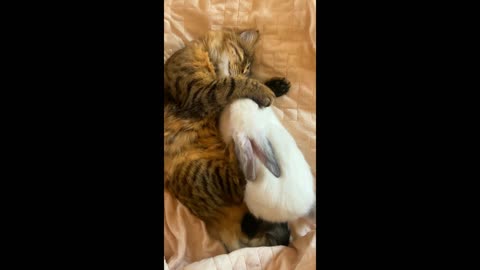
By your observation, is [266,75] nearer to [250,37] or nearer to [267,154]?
[250,37]

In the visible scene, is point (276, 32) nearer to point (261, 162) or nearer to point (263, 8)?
point (263, 8)

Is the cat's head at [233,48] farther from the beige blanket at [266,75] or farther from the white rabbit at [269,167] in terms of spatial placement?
the white rabbit at [269,167]

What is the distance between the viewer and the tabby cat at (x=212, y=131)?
134cm

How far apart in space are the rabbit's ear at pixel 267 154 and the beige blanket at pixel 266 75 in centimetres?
11

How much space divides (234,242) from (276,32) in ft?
2.31

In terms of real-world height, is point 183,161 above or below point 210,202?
above

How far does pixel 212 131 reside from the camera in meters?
1.40

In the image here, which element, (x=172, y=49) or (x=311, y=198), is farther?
(x=172, y=49)

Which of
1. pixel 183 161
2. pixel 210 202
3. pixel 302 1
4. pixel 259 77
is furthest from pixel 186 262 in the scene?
pixel 302 1

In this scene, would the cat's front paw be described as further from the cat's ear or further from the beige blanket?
the cat's ear

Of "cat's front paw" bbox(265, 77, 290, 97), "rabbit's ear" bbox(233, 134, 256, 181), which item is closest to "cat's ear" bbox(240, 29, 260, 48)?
"cat's front paw" bbox(265, 77, 290, 97)

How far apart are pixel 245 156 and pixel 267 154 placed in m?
0.07

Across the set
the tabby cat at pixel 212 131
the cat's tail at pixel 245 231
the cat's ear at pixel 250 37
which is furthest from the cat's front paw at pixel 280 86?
the cat's tail at pixel 245 231

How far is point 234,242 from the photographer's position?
1.36m
